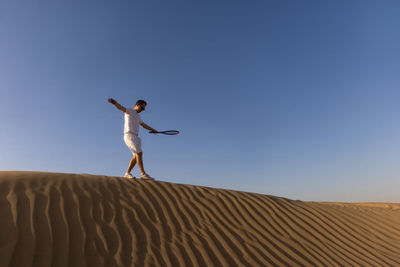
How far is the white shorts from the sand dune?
636mm

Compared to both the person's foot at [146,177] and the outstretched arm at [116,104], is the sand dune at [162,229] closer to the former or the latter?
the person's foot at [146,177]

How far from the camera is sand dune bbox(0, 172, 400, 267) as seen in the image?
314 centimetres

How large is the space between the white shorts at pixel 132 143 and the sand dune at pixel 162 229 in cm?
64

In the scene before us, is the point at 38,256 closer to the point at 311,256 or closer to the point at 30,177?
the point at 30,177

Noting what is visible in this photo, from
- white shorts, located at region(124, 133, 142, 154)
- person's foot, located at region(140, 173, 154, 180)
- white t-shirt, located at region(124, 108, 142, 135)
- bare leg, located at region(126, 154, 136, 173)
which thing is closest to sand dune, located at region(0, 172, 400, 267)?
person's foot, located at region(140, 173, 154, 180)

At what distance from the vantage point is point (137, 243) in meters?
3.47

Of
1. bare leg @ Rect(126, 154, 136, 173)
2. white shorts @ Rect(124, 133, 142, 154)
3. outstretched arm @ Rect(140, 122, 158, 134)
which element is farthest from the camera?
outstretched arm @ Rect(140, 122, 158, 134)

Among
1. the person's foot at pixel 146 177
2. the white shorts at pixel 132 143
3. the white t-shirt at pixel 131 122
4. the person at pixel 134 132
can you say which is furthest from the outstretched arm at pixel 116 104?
the person's foot at pixel 146 177

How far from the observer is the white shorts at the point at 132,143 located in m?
5.27

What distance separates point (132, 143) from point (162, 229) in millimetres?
1992

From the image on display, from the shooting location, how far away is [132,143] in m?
5.27

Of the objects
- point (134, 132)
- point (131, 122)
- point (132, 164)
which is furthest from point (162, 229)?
point (131, 122)

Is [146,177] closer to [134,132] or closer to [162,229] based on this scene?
[134,132]

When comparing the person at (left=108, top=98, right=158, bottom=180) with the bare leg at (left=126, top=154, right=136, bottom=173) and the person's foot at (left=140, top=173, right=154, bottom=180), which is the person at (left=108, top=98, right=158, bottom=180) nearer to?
the bare leg at (left=126, top=154, right=136, bottom=173)
